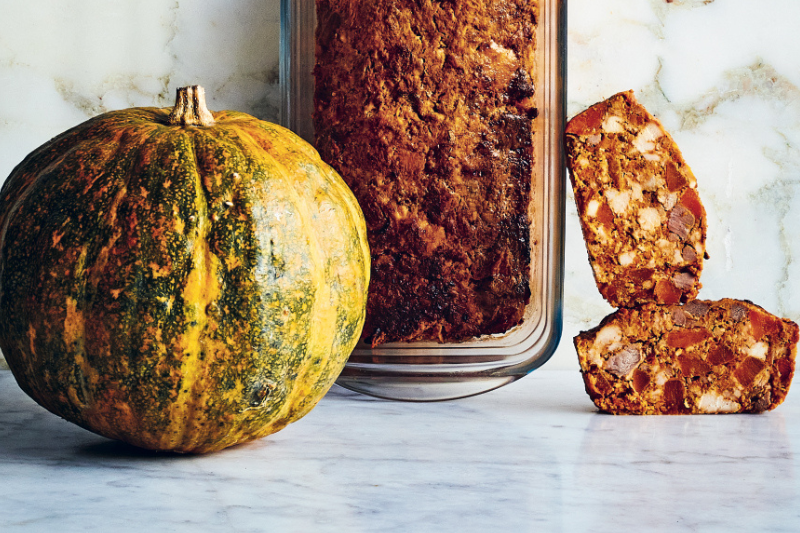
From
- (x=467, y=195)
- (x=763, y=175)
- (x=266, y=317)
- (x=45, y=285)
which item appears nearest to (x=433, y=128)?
(x=467, y=195)

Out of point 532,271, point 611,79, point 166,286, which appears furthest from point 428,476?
point 611,79

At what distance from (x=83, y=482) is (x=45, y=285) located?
0.57 ft

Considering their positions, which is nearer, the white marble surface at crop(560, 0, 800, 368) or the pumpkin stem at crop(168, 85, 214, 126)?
the pumpkin stem at crop(168, 85, 214, 126)

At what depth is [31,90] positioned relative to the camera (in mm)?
1242

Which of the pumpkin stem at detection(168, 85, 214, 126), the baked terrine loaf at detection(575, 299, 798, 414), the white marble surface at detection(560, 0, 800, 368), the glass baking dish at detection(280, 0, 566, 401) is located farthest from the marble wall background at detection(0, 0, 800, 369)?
the pumpkin stem at detection(168, 85, 214, 126)

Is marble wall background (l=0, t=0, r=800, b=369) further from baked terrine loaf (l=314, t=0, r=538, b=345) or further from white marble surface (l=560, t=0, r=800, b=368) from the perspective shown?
baked terrine loaf (l=314, t=0, r=538, b=345)

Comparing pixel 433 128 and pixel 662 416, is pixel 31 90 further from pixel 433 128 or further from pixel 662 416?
pixel 662 416

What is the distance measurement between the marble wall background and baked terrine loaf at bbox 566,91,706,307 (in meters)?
0.34

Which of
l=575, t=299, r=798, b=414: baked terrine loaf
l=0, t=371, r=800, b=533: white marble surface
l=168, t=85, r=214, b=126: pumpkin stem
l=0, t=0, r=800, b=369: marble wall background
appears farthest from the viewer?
l=0, t=0, r=800, b=369: marble wall background

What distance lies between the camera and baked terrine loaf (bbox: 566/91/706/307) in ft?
3.18

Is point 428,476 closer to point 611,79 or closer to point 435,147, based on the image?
point 435,147

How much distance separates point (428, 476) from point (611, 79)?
0.85m

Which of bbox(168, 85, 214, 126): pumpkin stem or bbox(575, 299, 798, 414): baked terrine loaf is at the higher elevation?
bbox(168, 85, 214, 126): pumpkin stem

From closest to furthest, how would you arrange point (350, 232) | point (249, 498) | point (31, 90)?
point (249, 498) < point (350, 232) < point (31, 90)
